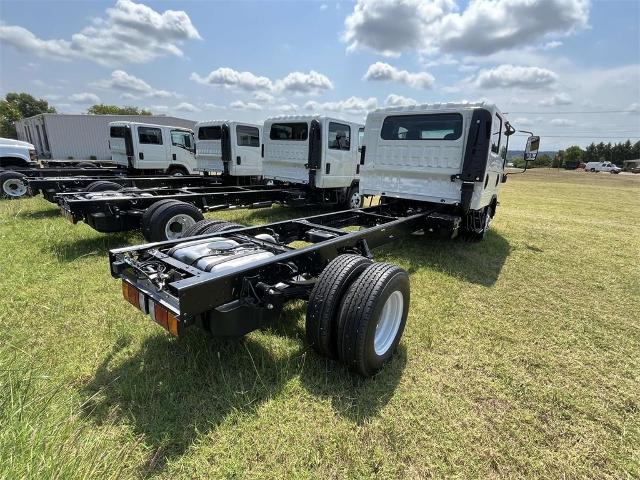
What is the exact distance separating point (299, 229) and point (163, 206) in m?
2.23

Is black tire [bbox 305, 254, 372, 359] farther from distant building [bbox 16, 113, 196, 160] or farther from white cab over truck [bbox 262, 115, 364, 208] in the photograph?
distant building [bbox 16, 113, 196, 160]

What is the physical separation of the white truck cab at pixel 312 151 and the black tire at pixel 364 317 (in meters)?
5.55

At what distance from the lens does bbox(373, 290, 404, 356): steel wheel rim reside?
264 cm

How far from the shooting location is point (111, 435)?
1899mm

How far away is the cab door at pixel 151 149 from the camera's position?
11.6m

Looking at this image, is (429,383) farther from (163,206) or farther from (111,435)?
(163,206)

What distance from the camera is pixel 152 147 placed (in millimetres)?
11820

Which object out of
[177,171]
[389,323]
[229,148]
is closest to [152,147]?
[177,171]

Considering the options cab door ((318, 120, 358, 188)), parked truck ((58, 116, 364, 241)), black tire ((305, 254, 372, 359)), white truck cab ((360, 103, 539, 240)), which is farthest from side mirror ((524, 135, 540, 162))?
black tire ((305, 254, 372, 359))

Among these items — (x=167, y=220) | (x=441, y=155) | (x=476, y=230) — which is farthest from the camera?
(x=476, y=230)

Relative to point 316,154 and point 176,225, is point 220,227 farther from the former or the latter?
point 316,154

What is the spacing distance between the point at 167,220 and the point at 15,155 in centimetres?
985

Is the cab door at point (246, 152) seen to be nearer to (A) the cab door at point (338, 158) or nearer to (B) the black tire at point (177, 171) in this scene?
(A) the cab door at point (338, 158)

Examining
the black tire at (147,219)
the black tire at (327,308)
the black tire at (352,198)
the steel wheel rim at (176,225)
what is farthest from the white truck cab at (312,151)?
the black tire at (327,308)
